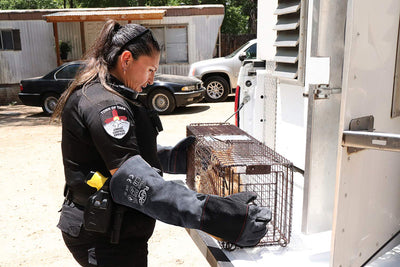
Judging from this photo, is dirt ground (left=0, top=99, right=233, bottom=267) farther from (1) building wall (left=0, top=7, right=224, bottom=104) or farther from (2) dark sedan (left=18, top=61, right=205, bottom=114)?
(1) building wall (left=0, top=7, right=224, bottom=104)

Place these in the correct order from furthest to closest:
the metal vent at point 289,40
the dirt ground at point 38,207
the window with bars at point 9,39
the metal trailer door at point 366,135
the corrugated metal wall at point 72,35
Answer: the corrugated metal wall at point 72,35 < the window with bars at point 9,39 < the dirt ground at point 38,207 < the metal vent at point 289,40 < the metal trailer door at point 366,135

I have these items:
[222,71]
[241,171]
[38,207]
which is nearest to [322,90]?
[241,171]

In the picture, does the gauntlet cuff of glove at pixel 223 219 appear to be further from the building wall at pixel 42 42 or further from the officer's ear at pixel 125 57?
the building wall at pixel 42 42

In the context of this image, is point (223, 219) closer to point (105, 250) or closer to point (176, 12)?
point (105, 250)

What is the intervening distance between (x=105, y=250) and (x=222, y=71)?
1206 cm

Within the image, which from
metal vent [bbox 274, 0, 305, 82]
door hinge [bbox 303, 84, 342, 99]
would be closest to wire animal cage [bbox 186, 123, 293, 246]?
door hinge [bbox 303, 84, 342, 99]

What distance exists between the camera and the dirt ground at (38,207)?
418cm

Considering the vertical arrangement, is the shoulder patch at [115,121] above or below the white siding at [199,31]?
below

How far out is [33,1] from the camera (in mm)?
42719

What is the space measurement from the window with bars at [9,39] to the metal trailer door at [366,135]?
17.7 metres

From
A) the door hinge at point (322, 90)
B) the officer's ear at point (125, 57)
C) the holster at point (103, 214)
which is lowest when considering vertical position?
the holster at point (103, 214)

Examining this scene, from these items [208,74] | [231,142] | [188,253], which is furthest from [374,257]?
[208,74]

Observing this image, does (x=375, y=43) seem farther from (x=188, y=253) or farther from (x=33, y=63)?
(x=33, y=63)

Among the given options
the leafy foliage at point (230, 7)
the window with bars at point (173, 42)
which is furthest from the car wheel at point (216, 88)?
the leafy foliage at point (230, 7)
